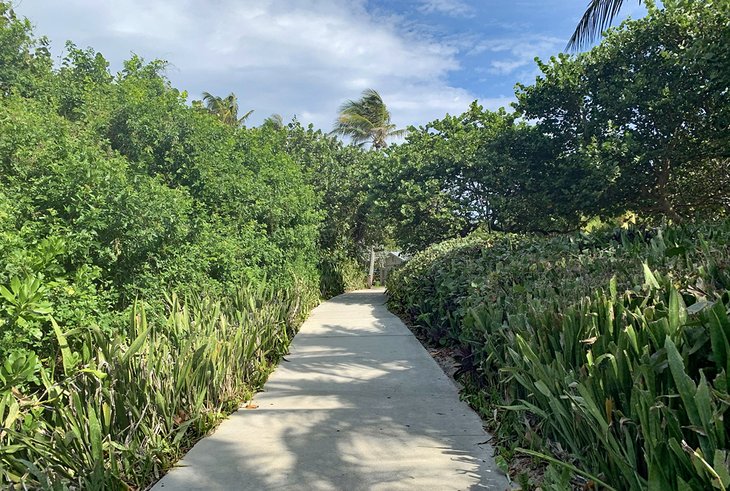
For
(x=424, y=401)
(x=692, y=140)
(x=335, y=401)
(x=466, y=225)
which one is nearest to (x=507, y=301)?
(x=424, y=401)

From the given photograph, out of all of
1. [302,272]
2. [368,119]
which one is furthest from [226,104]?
[302,272]

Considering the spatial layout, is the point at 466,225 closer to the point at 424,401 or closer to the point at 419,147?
the point at 419,147

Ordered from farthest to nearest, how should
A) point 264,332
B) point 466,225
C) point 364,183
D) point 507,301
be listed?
point 364,183, point 466,225, point 264,332, point 507,301

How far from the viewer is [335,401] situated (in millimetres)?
4676

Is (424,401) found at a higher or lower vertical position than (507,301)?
lower

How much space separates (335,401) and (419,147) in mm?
12670

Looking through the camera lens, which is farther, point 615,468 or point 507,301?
point 507,301

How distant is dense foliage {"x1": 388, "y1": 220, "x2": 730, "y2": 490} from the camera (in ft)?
5.71


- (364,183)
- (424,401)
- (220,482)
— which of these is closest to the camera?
(220,482)

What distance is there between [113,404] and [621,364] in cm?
310

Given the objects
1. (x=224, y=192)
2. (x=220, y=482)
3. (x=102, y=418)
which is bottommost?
(x=220, y=482)

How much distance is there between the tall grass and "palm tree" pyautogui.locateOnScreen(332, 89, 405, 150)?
26901 mm

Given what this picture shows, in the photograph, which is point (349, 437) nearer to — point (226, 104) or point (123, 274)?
point (123, 274)

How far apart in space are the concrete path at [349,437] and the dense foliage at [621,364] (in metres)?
0.38
